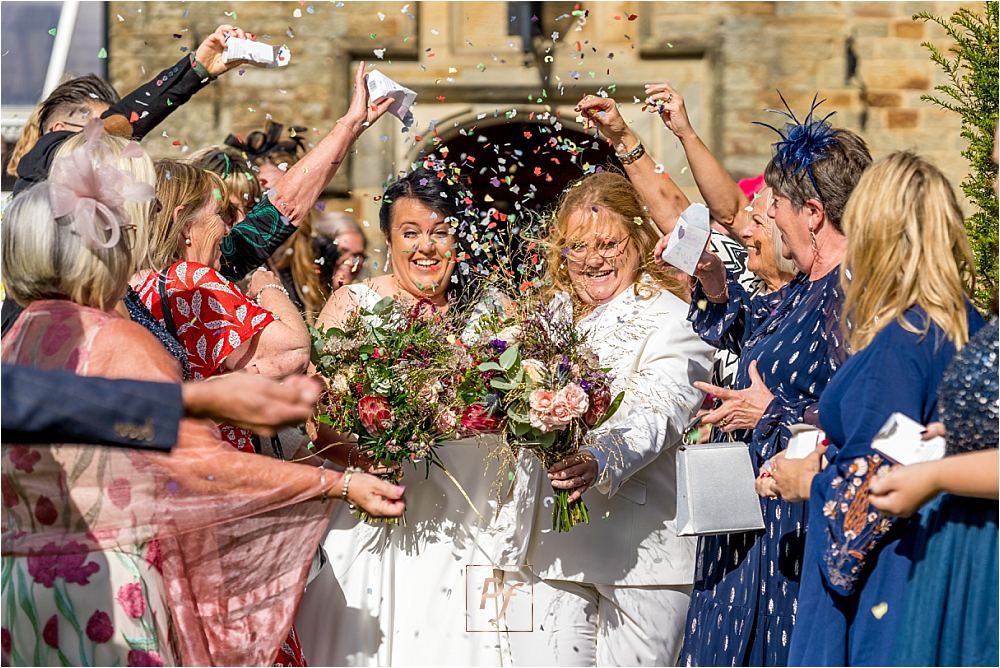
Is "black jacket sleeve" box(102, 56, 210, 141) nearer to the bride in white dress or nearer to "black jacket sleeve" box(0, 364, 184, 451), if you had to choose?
the bride in white dress

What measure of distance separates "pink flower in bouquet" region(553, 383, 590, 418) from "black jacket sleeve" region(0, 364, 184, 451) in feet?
5.13

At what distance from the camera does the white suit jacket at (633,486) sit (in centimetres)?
421

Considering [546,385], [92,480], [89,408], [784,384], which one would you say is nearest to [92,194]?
[92,480]

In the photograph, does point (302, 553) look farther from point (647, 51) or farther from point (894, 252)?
point (647, 51)

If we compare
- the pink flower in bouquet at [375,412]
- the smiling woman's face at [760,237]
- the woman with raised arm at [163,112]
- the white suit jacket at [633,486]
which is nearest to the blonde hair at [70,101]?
the woman with raised arm at [163,112]

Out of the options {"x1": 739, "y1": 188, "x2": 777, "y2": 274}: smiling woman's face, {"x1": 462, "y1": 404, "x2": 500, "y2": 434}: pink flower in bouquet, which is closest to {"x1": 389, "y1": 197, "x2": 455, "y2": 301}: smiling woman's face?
{"x1": 462, "y1": 404, "x2": 500, "y2": 434}: pink flower in bouquet

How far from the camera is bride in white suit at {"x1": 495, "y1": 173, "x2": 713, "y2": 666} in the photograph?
4.20 meters

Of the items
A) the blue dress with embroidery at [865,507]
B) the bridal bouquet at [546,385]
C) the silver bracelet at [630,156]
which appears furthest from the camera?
the silver bracelet at [630,156]

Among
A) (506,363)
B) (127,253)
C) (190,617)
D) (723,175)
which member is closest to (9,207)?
(127,253)

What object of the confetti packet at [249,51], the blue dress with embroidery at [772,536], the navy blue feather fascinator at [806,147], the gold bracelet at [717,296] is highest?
the confetti packet at [249,51]

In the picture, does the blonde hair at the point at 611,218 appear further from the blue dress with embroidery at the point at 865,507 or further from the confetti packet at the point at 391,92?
the blue dress with embroidery at the point at 865,507

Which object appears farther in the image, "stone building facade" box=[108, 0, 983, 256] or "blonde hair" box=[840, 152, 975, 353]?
"stone building facade" box=[108, 0, 983, 256]

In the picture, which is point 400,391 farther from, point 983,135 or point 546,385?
point 983,135

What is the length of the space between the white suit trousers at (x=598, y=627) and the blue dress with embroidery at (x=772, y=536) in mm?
161
